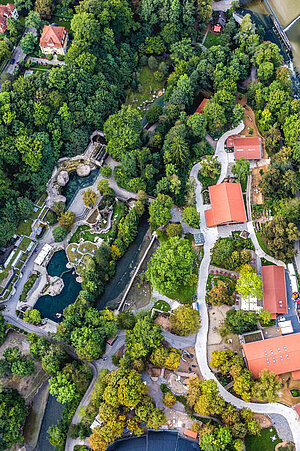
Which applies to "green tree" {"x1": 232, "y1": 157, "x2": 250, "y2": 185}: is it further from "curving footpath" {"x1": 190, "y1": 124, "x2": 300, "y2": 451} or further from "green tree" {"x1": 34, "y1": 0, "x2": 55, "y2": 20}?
"green tree" {"x1": 34, "y1": 0, "x2": 55, "y2": 20}

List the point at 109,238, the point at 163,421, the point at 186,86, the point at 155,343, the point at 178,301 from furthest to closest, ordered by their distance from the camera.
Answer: the point at 186,86
the point at 109,238
the point at 178,301
the point at 155,343
the point at 163,421

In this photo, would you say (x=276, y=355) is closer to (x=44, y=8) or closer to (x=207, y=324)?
(x=207, y=324)

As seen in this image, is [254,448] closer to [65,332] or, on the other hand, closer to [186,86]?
[65,332]

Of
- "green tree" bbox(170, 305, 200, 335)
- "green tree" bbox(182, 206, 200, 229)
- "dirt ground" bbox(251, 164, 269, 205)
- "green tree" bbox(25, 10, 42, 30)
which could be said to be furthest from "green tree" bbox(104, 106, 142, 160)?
"green tree" bbox(170, 305, 200, 335)

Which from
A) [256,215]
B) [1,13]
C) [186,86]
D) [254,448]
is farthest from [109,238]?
[1,13]

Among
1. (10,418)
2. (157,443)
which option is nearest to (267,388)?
(157,443)
